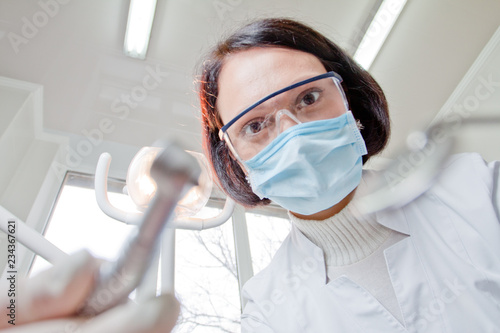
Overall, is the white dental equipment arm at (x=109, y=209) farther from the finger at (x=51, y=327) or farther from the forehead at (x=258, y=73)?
the finger at (x=51, y=327)

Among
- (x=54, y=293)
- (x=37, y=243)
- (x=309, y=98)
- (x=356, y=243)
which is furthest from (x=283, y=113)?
(x=54, y=293)

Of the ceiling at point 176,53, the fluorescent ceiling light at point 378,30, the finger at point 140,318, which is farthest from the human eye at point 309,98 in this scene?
the fluorescent ceiling light at point 378,30

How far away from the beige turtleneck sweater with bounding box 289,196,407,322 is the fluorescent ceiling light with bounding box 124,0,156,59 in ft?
5.50

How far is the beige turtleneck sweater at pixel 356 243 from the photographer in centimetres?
98

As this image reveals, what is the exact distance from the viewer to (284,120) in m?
0.98

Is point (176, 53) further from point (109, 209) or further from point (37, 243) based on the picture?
point (37, 243)

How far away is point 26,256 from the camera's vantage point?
1.97 metres

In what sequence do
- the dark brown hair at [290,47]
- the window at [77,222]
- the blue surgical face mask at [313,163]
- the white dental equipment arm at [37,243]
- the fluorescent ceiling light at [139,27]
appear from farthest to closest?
the fluorescent ceiling light at [139,27]
the window at [77,222]
the dark brown hair at [290,47]
the blue surgical face mask at [313,163]
the white dental equipment arm at [37,243]

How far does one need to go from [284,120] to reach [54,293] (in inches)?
32.2

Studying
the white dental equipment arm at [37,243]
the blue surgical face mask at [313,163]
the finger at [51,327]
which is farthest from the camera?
the blue surgical face mask at [313,163]

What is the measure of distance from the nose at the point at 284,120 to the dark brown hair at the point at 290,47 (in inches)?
11.3

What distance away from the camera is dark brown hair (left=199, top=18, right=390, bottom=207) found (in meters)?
1.17

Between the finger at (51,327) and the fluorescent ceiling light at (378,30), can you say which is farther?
the fluorescent ceiling light at (378,30)

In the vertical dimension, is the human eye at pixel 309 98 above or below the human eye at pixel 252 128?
above
